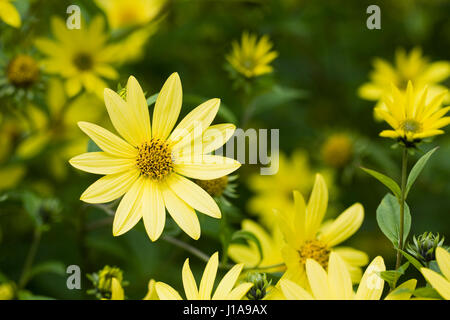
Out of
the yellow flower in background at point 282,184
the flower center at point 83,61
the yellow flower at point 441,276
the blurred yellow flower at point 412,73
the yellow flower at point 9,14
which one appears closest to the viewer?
the yellow flower at point 441,276

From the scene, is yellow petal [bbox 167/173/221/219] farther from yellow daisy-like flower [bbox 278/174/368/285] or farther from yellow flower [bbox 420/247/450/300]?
yellow flower [bbox 420/247/450/300]

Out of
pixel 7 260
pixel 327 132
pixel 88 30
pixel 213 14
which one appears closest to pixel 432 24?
pixel 327 132

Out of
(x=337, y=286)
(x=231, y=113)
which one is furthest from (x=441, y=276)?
(x=231, y=113)

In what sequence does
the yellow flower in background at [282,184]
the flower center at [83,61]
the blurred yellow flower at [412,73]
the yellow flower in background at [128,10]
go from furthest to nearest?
1. the yellow flower in background at [128,10]
2. the yellow flower in background at [282,184]
3. the blurred yellow flower at [412,73]
4. the flower center at [83,61]

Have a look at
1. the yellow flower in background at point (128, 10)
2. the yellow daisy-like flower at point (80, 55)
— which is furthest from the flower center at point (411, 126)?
the yellow flower in background at point (128, 10)

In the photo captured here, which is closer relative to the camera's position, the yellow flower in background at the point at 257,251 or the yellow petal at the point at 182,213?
the yellow petal at the point at 182,213

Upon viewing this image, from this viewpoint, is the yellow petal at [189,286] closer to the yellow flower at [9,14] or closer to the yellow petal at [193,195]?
the yellow petal at [193,195]
